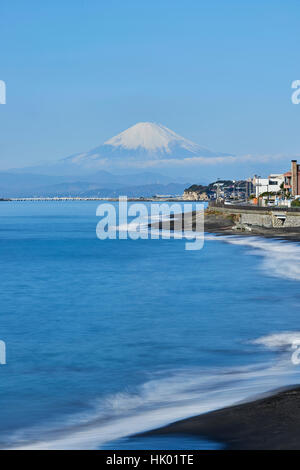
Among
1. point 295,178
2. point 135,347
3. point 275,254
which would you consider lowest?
point 135,347

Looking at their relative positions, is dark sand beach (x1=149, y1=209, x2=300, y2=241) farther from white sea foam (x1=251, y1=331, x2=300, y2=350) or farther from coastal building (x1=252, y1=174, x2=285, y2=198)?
coastal building (x1=252, y1=174, x2=285, y2=198)

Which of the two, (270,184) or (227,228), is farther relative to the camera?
(270,184)

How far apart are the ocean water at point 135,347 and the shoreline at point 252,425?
0.41m

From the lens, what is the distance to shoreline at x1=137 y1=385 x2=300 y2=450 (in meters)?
11.1

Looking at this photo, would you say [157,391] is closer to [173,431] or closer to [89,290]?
[173,431]

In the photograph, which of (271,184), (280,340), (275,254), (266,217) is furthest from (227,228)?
(271,184)

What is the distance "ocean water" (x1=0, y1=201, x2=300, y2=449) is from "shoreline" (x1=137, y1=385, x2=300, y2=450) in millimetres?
406

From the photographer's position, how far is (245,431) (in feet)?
38.6

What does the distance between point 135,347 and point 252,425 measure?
9.61 metres

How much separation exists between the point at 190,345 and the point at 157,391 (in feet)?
18.5

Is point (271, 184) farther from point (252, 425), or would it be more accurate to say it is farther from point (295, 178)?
point (252, 425)

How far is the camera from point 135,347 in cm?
2142

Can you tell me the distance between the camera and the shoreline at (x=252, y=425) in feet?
36.3

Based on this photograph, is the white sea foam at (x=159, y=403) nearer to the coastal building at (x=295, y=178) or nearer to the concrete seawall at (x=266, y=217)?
the concrete seawall at (x=266, y=217)
